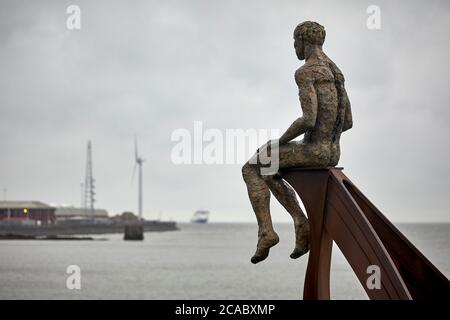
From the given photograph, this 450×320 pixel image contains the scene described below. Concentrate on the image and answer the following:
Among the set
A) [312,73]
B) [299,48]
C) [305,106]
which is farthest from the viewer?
[299,48]

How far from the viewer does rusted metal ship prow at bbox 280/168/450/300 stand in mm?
12062

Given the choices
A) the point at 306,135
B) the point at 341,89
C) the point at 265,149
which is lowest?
the point at 265,149

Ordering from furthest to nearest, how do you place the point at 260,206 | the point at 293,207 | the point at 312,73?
the point at 293,207
the point at 260,206
the point at 312,73

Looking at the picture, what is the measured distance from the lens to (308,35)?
1298 cm

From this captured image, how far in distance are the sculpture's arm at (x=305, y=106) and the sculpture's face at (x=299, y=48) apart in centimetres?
63

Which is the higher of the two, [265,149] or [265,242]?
[265,149]

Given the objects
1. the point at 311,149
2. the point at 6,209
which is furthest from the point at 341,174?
the point at 6,209

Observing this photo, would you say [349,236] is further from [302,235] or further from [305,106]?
[305,106]

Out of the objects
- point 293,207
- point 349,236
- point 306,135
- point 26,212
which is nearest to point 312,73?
point 306,135

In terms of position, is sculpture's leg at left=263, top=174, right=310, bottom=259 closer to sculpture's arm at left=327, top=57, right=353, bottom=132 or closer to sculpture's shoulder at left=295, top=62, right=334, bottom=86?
sculpture's arm at left=327, top=57, right=353, bottom=132

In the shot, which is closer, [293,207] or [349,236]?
[349,236]

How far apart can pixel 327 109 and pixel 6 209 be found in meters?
148

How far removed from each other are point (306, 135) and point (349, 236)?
1688 mm
